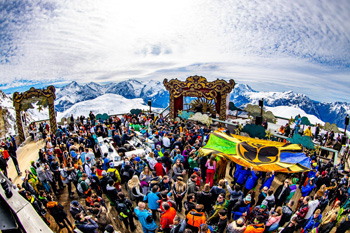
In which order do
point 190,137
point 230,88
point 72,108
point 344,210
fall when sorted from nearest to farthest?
point 344,210 → point 190,137 → point 230,88 → point 72,108

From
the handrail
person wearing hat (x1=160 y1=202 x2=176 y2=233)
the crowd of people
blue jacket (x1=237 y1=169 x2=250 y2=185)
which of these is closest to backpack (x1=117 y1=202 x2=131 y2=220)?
the crowd of people

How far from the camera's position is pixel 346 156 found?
977cm

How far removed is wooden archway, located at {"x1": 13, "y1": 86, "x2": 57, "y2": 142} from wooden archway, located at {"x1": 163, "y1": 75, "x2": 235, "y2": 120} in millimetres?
9779

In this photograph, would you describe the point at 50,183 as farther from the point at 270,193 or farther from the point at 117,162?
the point at 270,193

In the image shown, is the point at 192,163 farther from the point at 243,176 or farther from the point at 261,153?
the point at 261,153

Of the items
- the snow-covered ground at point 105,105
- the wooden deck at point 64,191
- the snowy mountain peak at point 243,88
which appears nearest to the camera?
the wooden deck at point 64,191

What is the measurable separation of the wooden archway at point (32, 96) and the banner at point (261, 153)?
13310 millimetres

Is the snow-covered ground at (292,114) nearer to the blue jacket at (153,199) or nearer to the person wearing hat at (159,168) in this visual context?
the person wearing hat at (159,168)

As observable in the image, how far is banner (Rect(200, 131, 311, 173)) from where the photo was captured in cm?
639

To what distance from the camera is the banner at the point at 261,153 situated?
6393 mm

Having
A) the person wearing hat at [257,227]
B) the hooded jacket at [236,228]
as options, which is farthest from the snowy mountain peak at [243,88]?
the hooded jacket at [236,228]

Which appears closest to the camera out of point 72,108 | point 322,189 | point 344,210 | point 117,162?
point 344,210

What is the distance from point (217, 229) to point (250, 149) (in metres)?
3.81

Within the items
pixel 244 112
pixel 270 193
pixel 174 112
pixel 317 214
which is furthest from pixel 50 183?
pixel 244 112
